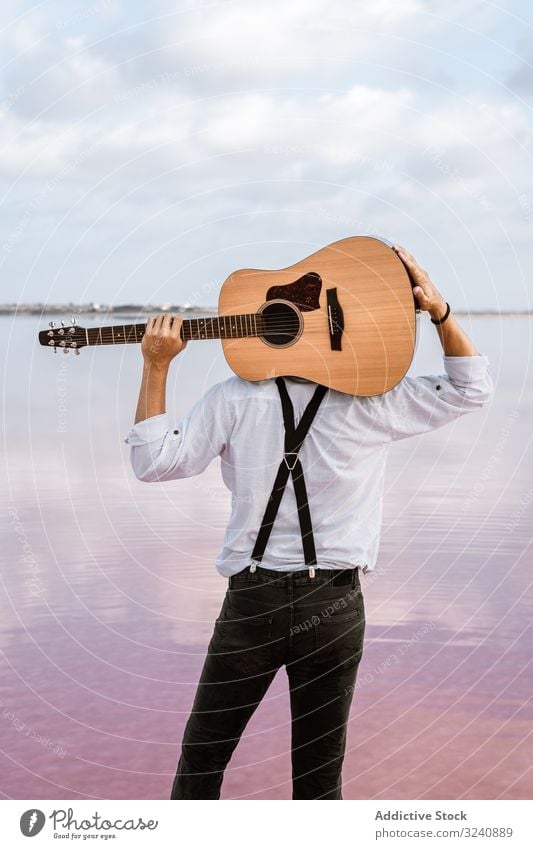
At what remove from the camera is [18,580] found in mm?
6691

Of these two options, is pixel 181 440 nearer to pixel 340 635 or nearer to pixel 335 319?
pixel 335 319

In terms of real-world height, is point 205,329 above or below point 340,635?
above

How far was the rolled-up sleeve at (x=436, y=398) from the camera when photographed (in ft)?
9.90

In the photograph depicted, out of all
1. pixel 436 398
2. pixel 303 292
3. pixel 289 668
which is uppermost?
pixel 303 292

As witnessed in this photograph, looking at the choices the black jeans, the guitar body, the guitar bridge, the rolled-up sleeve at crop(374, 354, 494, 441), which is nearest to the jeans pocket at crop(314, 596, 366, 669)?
the black jeans

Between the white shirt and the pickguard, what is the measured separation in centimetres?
28

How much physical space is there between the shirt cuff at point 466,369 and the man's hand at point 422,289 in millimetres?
151

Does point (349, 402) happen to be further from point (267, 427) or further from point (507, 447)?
point (507, 447)

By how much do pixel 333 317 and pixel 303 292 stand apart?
0.13 m

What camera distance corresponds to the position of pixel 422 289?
3.04 metres

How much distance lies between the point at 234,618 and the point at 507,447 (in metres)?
9.59

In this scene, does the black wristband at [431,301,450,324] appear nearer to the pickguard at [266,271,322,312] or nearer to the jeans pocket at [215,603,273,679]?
the pickguard at [266,271,322,312]

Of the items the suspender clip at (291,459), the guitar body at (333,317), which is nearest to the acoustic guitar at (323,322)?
the guitar body at (333,317)

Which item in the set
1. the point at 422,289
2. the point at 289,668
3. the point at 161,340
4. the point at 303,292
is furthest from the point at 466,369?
the point at 289,668
